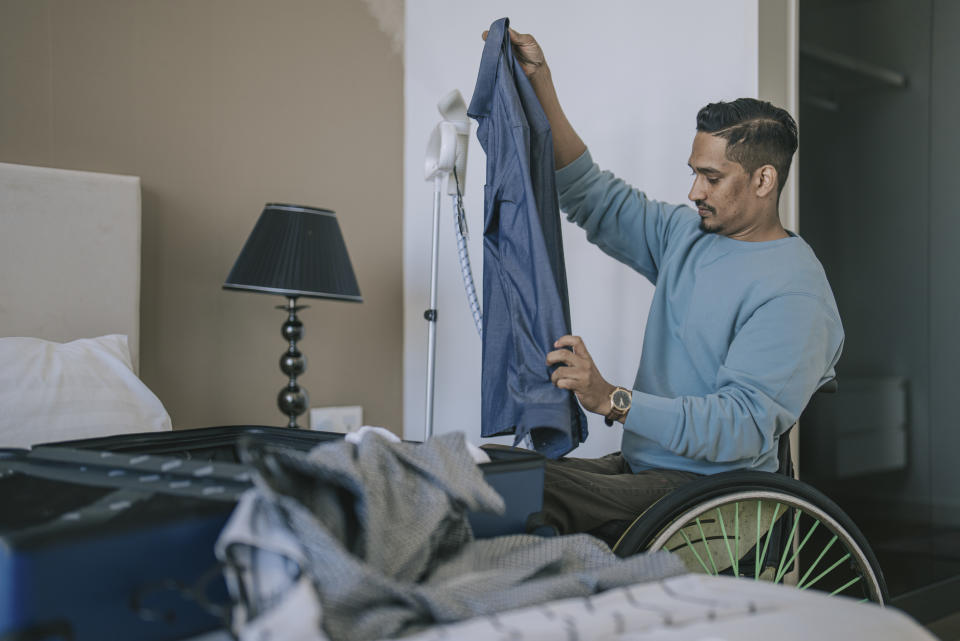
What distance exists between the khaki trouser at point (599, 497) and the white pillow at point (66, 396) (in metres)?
0.80

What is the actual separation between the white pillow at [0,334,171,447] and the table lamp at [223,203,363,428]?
1.42 ft

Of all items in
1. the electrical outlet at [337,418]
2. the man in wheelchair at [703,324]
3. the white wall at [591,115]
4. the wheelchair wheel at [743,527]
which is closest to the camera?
the wheelchair wheel at [743,527]

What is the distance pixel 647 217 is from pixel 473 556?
1.15m

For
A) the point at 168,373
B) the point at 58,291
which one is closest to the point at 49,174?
the point at 58,291

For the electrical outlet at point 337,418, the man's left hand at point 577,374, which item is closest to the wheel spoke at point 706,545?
the man's left hand at point 577,374

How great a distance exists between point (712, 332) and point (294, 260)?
1.05 m

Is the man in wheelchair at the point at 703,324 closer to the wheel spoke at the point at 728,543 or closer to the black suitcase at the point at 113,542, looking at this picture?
the wheel spoke at the point at 728,543

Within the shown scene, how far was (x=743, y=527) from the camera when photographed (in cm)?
126

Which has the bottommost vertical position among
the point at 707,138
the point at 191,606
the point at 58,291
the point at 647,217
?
the point at 191,606

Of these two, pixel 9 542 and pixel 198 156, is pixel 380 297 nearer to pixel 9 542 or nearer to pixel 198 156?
pixel 198 156

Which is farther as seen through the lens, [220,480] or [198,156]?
[198,156]

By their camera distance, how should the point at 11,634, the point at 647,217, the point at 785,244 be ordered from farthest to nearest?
the point at 647,217 → the point at 785,244 → the point at 11,634

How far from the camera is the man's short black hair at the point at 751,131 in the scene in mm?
1501

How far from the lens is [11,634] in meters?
0.51
